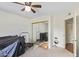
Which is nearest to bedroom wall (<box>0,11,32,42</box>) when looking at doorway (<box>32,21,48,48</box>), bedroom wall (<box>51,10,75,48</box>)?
doorway (<box>32,21,48,48</box>)

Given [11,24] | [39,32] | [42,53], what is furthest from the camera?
[39,32]

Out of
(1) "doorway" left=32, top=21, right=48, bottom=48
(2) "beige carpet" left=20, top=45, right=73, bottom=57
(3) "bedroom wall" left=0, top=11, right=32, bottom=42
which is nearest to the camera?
(3) "bedroom wall" left=0, top=11, right=32, bottom=42

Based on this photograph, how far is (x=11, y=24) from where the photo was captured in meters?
3.26

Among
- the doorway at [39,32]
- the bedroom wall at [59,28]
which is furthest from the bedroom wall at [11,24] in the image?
the bedroom wall at [59,28]

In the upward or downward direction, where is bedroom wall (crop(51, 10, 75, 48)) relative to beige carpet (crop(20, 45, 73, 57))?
upward

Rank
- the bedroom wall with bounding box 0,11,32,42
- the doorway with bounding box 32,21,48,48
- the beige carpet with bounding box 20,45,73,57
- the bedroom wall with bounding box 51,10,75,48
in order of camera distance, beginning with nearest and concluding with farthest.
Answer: the bedroom wall with bounding box 0,11,32,42, the beige carpet with bounding box 20,45,73,57, the doorway with bounding box 32,21,48,48, the bedroom wall with bounding box 51,10,75,48

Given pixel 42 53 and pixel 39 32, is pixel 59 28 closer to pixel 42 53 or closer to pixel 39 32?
pixel 39 32

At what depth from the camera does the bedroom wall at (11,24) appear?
3.11 meters

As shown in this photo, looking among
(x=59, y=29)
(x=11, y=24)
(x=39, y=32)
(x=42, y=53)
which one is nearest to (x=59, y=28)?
(x=59, y=29)

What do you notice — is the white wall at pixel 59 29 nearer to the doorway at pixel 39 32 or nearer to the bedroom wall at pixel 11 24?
the doorway at pixel 39 32

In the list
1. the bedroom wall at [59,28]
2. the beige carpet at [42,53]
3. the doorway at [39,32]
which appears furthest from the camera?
the bedroom wall at [59,28]

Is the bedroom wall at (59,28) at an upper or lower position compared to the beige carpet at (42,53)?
upper

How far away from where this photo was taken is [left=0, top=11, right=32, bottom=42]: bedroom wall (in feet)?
10.2

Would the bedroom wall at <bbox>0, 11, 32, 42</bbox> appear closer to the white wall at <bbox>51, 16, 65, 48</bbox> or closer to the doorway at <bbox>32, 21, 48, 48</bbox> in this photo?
the doorway at <bbox>32, 21, 48, 48</bbox>
